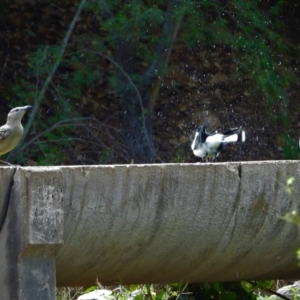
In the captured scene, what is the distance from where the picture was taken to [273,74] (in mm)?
11133

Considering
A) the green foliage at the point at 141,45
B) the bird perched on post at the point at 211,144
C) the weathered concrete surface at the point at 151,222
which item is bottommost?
the green foliage at the point at 141,45

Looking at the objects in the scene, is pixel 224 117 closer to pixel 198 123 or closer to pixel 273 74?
pixel 198 123

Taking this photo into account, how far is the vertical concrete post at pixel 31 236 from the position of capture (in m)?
3.34

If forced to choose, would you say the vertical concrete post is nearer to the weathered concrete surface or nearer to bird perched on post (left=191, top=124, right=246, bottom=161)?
the weathered concrete surface

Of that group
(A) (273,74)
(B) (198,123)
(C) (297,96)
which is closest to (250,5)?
(A) (273,74)

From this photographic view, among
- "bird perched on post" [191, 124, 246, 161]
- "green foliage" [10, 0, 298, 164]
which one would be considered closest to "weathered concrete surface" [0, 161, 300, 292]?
"bird perched on post" [191, 124, 246, 161]

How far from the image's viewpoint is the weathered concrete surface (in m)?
3.37

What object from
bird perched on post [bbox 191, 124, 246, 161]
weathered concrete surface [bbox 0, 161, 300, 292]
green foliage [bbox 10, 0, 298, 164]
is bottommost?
green foliage [bbox 10, 0, 298, 164]

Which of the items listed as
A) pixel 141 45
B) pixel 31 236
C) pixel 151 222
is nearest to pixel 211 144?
pixel 151 222

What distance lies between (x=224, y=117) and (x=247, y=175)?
9.57 metres

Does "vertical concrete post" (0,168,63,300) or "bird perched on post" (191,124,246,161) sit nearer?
"vertical concrete post" (0,168,63,300)

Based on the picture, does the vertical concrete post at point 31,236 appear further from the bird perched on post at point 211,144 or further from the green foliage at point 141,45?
the green foliage at point 141,45

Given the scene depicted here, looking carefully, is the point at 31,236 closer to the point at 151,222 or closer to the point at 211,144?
the point at 151,222

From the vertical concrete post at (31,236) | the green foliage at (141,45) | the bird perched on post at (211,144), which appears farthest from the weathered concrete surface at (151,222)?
the green foliage at (141,45)
